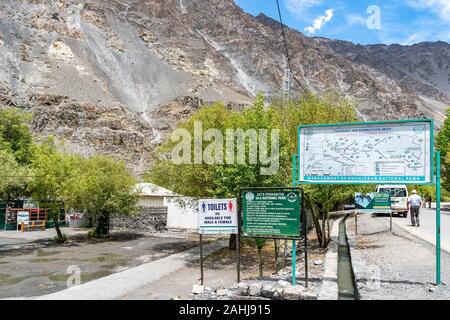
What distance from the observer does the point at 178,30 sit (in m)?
144

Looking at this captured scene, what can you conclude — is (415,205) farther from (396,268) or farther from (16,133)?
(16,133)

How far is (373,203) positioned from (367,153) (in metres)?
11.1

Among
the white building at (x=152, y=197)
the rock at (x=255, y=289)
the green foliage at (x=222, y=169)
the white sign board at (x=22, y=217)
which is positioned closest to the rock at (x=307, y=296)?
the rock at (x=255, y=289)

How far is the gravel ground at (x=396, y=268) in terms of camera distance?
7.92 m

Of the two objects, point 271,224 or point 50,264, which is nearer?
point 271,224

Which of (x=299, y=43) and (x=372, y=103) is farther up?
(x=299, y=43)

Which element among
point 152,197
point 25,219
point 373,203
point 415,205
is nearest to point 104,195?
point 152,197

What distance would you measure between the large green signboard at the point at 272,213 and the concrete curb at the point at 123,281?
414 cm

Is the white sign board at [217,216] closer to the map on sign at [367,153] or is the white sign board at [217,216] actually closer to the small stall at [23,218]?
the map on sign at [367,153]

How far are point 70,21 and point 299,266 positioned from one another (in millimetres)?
112645

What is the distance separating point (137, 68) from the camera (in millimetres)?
110625

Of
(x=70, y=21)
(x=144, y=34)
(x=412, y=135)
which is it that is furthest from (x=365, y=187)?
(x=144, y=34)
